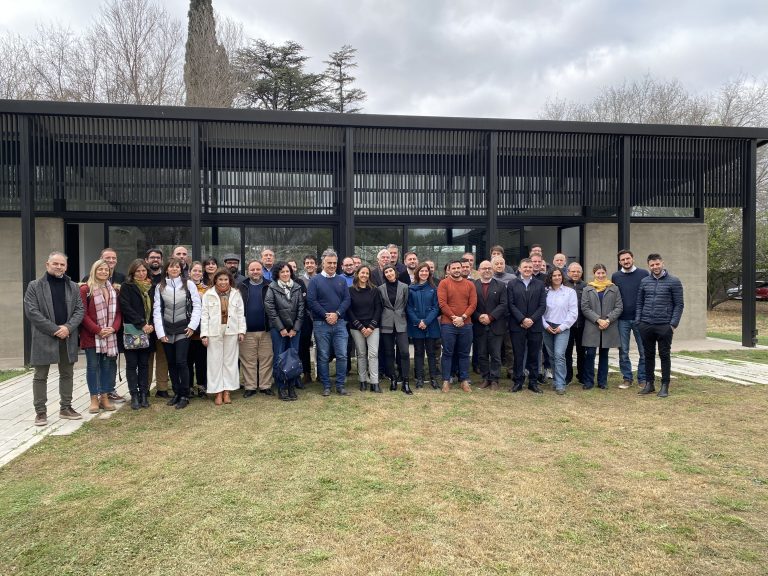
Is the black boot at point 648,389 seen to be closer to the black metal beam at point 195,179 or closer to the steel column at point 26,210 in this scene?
the black metal beam at point 195,179

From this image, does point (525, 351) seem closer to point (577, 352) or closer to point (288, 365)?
point (577, 352)

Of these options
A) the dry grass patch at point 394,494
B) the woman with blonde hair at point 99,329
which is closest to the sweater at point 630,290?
the dry grass patch at point 394,494

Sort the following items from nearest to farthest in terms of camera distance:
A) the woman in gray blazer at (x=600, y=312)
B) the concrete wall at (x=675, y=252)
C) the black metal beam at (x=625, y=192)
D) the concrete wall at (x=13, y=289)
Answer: the woman in gray blazer at (x=600, y=312) < the concrete wall at (x=13, y=289) < the black metal beam at (x=625, y=192) < the concrete wall at (x=675, y=252)

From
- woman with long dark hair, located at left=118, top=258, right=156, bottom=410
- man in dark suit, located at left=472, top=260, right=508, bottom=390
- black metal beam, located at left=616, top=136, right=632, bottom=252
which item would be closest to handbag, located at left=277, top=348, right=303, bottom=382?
woman with long dark hair, located at left=118, top=258, right=156, bottom=410

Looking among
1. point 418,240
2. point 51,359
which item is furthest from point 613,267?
point 51,359

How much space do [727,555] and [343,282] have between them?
4628 mm

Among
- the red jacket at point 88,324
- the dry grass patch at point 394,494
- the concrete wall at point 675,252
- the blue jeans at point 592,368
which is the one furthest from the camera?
the concrete wall at point 675,252

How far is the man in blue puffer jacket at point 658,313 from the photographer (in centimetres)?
631

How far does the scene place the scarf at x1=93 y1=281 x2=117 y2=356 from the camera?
5531 millimetres

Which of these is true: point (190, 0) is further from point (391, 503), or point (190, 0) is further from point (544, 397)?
point (391, 503)

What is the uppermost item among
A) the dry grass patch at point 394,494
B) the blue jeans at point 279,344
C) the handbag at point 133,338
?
the handbag at point 133,338

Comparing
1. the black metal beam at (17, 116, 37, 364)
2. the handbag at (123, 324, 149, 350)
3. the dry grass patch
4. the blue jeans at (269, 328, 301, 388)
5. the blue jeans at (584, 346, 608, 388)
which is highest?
the black metal beam at (17, 116, 37, 364)

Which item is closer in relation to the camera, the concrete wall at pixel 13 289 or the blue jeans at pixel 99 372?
the blue jeans at pixel 99 372

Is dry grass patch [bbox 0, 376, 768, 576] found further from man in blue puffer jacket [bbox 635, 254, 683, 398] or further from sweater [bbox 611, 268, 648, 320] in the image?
sweater [bbox 611, 268, 648, 320]
